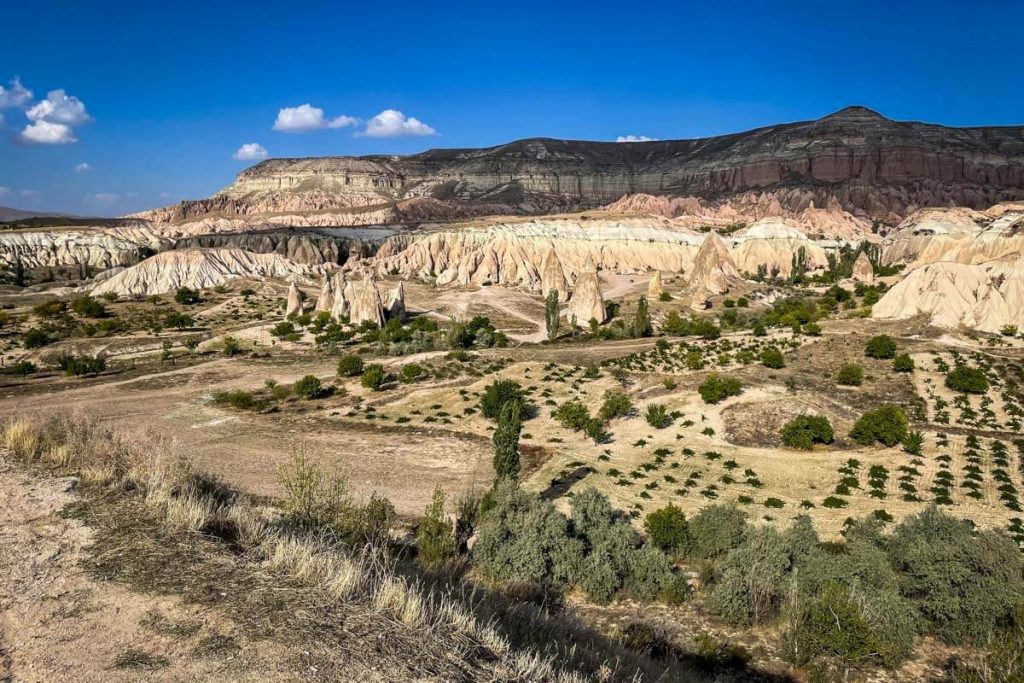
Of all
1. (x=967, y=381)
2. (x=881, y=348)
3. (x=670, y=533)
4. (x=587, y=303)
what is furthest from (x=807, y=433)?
(x=587, y=303)

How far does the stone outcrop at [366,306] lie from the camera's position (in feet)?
156

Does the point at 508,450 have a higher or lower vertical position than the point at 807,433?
higher

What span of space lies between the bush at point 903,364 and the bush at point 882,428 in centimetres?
879

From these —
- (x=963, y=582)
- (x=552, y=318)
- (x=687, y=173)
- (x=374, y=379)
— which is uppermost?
(x=687, y=173)

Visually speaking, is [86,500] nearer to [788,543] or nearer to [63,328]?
[788,543]

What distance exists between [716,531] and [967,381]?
21.4m

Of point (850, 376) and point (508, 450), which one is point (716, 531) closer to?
point (508, 450)

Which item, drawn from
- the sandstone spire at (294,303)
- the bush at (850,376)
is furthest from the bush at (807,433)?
the sandstone spire at (294,303)

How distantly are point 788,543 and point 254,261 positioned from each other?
70363 millimetres

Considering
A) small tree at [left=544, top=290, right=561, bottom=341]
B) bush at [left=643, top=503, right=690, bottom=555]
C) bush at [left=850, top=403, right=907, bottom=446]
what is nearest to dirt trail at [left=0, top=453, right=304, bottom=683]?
bush at [left=643, top=503, right=690, bottom=555]

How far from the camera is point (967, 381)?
28594 millimetres

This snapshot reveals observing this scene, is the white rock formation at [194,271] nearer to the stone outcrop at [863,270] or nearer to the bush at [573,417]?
the bush at [573,417]

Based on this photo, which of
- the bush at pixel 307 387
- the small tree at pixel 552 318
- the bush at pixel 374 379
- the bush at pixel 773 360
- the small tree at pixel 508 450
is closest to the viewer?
the small tree at pixel 508 450

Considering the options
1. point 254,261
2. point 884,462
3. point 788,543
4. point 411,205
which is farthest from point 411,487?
point 411,205
